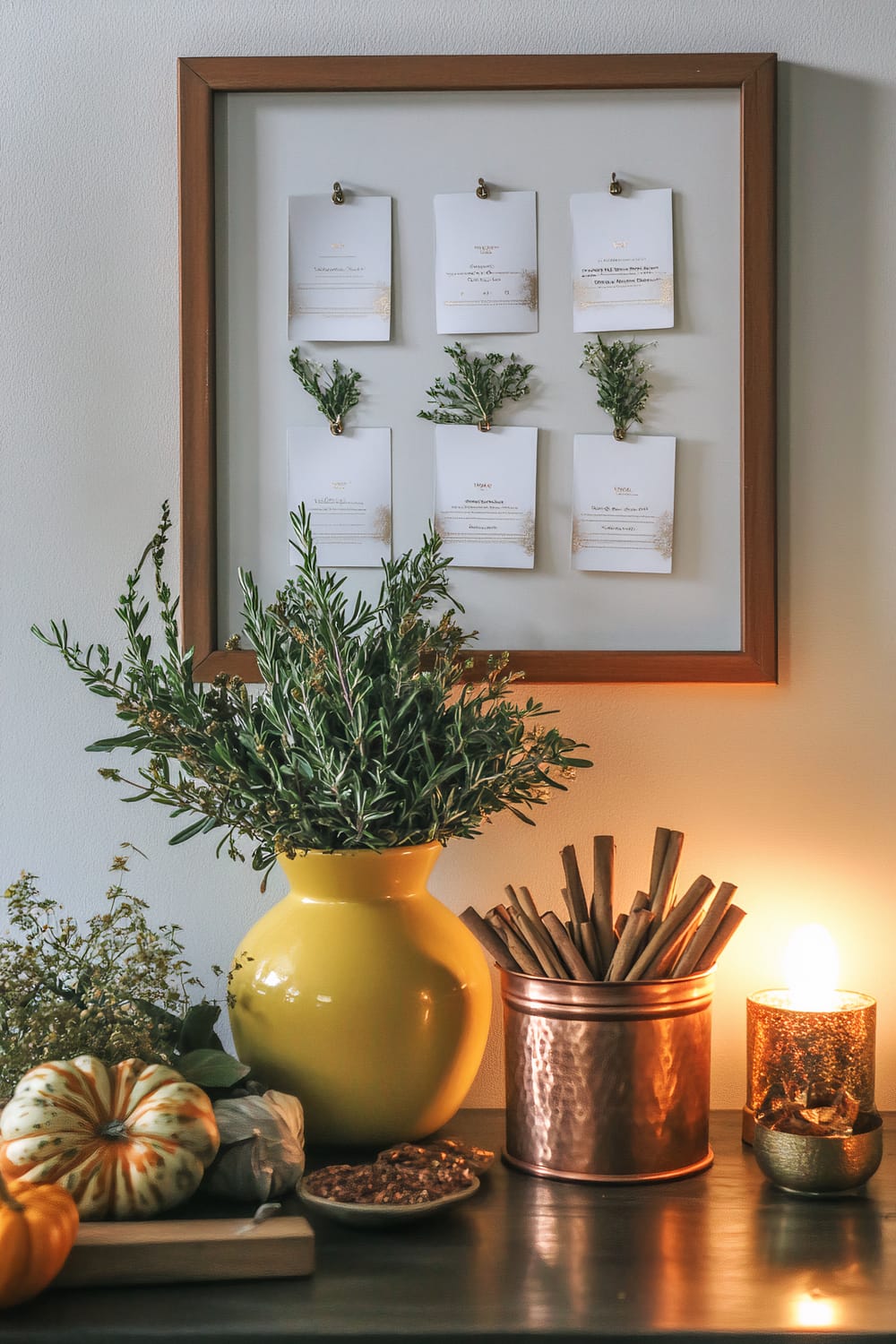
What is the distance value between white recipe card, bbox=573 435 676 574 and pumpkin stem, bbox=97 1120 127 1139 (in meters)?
0.58

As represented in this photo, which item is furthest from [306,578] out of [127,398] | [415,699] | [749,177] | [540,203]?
[749,177]

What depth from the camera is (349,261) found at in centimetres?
102

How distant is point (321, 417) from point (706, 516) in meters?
0.36

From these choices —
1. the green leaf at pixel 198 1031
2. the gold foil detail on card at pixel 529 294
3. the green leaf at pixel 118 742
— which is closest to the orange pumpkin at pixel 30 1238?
the green leaf at pixel 198 1031

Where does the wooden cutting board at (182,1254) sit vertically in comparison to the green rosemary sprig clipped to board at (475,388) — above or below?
below

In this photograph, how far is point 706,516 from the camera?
101 centimetres

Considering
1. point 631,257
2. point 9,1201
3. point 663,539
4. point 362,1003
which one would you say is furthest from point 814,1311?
point 631,257

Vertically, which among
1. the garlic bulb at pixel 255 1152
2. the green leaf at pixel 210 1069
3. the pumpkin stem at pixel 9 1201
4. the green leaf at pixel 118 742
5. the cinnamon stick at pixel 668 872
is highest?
the green leaf at pixel 118 742

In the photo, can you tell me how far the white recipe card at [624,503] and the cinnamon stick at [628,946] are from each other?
0.32 metres

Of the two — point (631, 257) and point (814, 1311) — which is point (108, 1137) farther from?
point (631, 257)

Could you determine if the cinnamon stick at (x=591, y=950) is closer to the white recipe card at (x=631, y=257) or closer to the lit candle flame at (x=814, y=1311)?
the lit candle flame at (x=814, y=1311)

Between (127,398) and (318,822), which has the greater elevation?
(127,398)

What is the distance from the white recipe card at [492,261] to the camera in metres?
1.01

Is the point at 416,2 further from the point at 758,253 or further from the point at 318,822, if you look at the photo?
the point at 318,822
